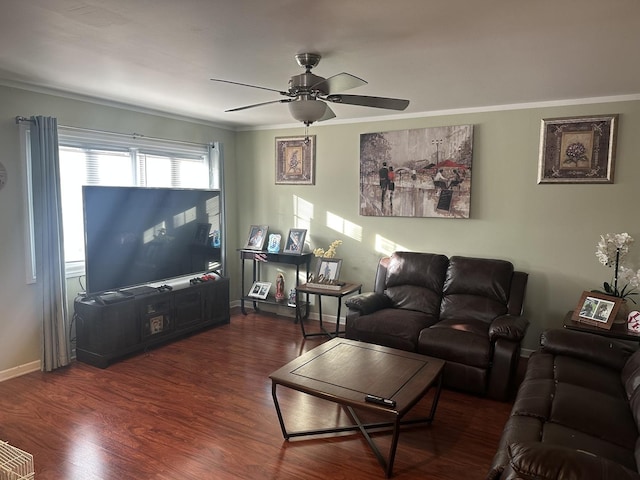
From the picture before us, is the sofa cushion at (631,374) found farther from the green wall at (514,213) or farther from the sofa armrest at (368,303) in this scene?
the sofa armrest at (368,303)

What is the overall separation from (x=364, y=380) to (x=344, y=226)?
278cm

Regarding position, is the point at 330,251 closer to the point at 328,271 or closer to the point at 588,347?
the point at 328,271

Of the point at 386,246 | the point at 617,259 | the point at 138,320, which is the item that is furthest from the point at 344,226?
the point at 617,259

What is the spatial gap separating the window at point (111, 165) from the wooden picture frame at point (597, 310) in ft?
13.4

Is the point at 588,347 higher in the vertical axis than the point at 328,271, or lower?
lower

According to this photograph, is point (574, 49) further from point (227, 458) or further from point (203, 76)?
point (227, 458)

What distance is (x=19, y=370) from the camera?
3729 millimetres

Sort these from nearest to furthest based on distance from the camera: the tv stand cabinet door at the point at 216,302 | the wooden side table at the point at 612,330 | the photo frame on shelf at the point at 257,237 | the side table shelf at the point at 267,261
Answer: the wooden side table at the point at 612,330 → the tv stand cabinet door at the point at 216,302 → the side table shelf at the point at 267,261 → the photo frame on shelf at the point at 257,237

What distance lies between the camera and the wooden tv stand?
12.7 ft

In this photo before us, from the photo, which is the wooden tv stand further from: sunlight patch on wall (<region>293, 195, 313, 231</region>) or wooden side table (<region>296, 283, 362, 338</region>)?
sunlight patch on wall (<region>293, 195, 313, 231</region>)

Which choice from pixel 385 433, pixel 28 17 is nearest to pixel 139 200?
pixel 28 17

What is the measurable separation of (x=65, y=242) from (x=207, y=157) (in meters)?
2.01

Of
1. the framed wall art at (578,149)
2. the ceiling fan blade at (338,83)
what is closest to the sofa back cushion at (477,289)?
the framed wall art at (578,149)

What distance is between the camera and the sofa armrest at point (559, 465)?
1474 millimetres
